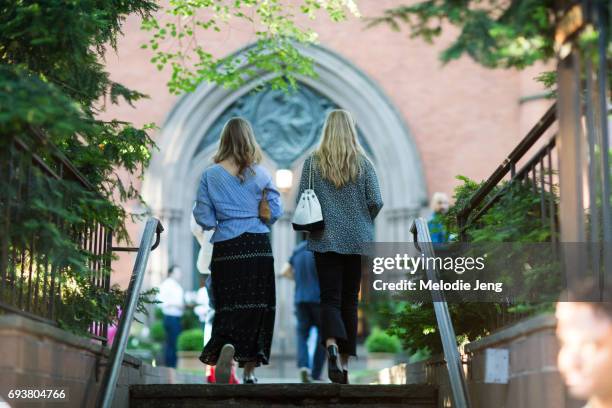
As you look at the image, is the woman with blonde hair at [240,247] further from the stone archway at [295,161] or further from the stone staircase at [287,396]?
the stone archway at [295,161]

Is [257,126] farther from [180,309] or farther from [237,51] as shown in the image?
[180,309]

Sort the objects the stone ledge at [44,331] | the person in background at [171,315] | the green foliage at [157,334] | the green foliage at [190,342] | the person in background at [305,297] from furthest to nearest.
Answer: the green foliage at [157,334]
the green foliage at [190,342]
the person in background at [171,315]
the person in background at [305,297]
the stone ledge at [44,331]

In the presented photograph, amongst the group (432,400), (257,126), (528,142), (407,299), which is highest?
(257,126)

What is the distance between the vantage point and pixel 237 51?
14.2 metres

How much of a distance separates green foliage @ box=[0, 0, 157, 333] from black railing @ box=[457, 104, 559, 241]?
1.92m

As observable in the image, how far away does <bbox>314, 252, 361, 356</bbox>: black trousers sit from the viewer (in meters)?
5.97

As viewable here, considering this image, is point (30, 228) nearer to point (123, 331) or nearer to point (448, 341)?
point (123, 331)

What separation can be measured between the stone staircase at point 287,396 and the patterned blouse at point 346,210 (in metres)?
0.96

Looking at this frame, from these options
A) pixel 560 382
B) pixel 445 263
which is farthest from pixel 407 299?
pixel 560 382

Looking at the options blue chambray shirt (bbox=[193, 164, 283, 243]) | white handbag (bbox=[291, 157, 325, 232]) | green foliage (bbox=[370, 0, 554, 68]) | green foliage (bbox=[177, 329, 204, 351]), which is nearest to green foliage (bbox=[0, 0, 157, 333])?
blue chambray shirt (bbox=[193, 164, 283, 243])

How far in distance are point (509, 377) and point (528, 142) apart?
3.65 ft

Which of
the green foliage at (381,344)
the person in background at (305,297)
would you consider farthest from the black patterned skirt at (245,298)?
the green foliage at (381,344)

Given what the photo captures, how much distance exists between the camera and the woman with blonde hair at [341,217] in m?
6.05

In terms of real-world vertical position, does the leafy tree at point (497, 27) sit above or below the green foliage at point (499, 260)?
above
